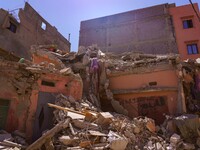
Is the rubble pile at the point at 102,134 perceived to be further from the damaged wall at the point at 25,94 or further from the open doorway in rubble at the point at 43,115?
the damaged wall at the point at 25,94

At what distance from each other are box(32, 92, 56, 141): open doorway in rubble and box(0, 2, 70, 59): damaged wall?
12538 millimetres

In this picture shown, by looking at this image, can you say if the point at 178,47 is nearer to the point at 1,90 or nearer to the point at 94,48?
the point at 94,48

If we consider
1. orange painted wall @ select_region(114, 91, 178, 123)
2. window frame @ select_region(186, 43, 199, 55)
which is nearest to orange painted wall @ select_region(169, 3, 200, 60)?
window frame @ select_region(186, 43, 199, 55)

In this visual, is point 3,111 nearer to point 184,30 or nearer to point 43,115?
point 43,115

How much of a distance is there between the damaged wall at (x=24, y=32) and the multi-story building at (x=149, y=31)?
486 centimetres

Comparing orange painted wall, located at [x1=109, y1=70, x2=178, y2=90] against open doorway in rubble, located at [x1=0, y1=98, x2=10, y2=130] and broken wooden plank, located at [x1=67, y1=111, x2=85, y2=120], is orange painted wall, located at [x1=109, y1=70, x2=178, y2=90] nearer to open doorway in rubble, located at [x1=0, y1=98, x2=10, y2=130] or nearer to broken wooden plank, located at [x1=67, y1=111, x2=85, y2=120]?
broken wooden plank, located at [x1=67, y1=111, x2=85, y2=120]

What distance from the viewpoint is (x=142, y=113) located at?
12.5 meters

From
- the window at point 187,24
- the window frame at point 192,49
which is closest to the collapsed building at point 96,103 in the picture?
the window frame at point 192,49

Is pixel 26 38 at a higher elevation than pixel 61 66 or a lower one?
higher

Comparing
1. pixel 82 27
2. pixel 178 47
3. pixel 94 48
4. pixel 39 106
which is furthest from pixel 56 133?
pixel 82 27

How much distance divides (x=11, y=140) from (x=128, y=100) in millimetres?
8274

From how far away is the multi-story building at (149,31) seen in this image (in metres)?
20.0

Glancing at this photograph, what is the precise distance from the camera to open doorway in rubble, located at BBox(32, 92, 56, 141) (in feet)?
29.4

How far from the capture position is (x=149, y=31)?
22.3 m
